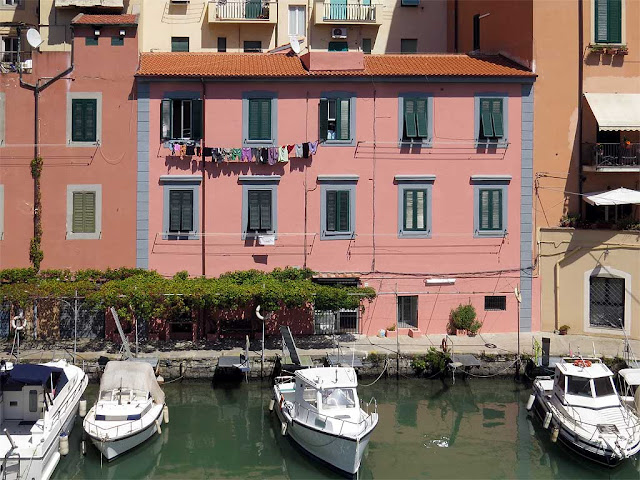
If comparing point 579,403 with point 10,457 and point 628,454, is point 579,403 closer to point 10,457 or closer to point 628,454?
point 628,454

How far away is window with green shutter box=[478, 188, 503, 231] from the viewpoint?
36125 mm

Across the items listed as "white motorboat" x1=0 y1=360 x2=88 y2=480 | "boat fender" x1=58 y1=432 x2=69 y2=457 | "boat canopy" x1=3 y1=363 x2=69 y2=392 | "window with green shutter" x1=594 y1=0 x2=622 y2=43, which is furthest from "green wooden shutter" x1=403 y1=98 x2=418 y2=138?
"boat fender" x1=58 y1=432 x2=69 y2=457

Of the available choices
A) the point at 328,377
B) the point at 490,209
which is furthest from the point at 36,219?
the point at 490,209

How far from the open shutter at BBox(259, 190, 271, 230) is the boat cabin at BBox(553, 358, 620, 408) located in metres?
13.2

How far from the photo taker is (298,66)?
36406 millimetres

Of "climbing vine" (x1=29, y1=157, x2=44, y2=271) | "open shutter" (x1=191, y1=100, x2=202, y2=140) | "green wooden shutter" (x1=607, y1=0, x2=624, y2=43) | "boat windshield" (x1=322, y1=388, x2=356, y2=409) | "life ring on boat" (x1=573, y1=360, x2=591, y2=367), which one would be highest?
"green wooden shutter" (x1=607, y1=0, x2=624, y2=43)

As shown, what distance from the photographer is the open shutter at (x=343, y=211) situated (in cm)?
3566

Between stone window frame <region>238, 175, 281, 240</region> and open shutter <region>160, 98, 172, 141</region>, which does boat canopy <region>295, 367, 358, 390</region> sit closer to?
stone window frame <region>238, 175, 281, 240</region>

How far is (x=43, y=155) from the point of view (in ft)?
116

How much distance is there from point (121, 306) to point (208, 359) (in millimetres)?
3758

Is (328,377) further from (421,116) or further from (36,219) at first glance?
(36,219)

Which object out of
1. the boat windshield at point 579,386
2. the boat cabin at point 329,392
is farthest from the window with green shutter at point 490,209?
the boat cabin at point 329,392

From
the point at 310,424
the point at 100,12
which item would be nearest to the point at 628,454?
the point at 310,424

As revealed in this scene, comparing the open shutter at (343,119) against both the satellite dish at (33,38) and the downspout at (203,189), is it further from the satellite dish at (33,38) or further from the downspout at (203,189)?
the satellite dish at (33,38)
